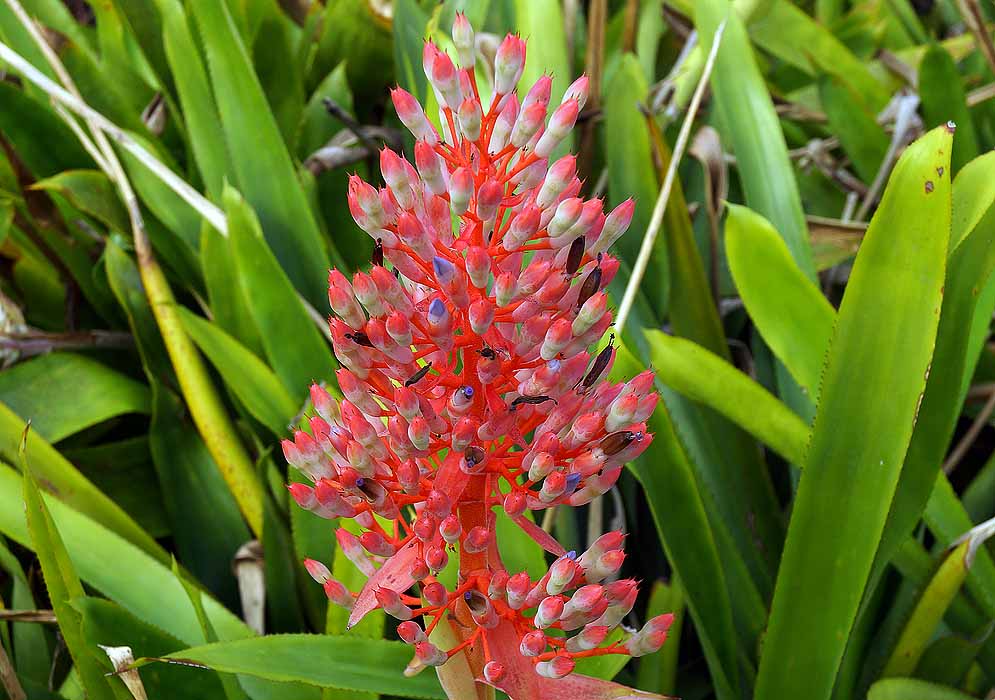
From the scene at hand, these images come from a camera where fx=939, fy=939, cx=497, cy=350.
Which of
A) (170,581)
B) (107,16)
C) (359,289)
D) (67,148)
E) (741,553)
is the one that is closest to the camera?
(359,289)

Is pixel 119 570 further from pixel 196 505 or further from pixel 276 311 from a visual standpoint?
pixel 276 311

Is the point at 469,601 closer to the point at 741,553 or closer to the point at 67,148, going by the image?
the point at 741,553

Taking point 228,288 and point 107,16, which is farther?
point 107,16

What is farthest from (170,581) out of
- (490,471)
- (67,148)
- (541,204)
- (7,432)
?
(67,148)

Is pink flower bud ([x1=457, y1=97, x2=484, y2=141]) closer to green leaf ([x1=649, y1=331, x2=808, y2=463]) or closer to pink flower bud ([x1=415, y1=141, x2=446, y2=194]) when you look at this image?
pink flower bud ([x1=415, y1=141, x2=446, y2=194])

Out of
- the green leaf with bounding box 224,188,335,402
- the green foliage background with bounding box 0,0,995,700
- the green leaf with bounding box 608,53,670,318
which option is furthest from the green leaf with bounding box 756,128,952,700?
the green leaf with bounding box 224,188,335,402

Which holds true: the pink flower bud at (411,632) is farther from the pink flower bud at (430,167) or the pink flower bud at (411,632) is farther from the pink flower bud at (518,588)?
the pink flower bud at (430,167)
